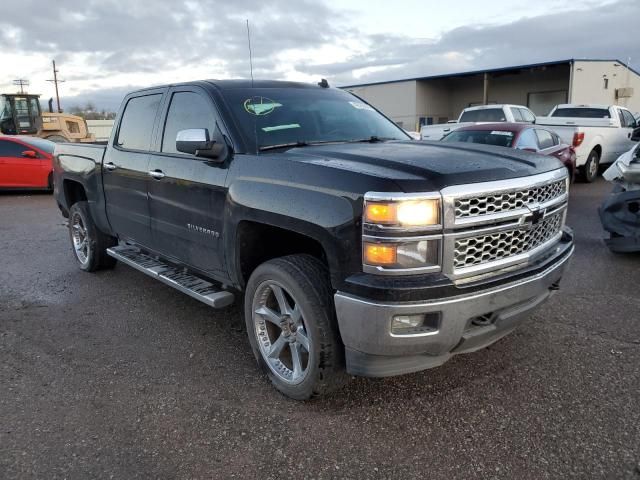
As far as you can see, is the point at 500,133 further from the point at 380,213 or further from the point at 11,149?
the point at 11,149

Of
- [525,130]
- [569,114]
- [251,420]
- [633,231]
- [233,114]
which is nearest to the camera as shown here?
[251,420]

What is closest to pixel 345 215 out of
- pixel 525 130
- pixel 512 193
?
pixel 512 193

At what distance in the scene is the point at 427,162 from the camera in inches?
116

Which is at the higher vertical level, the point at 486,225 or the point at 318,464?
the point at 486,225

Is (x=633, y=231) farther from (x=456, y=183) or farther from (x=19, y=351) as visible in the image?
(x=19, y=351)

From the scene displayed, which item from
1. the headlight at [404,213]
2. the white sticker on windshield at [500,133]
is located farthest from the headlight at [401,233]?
the white sticker on windshield at [500,133]

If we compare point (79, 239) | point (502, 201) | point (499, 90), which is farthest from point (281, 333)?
point (499, 90)

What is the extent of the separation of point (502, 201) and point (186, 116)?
2.54 meters

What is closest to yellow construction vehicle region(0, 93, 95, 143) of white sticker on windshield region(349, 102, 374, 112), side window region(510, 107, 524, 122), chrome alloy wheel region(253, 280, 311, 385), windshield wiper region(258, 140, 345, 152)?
side window region(510, 107, 524, 122)

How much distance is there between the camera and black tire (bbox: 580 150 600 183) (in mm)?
Answer: 12852

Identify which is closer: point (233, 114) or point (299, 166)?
point (299, 166)

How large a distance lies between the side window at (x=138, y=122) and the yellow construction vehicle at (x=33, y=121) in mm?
18696

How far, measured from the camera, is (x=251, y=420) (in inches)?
121

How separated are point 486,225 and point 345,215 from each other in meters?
0.73
